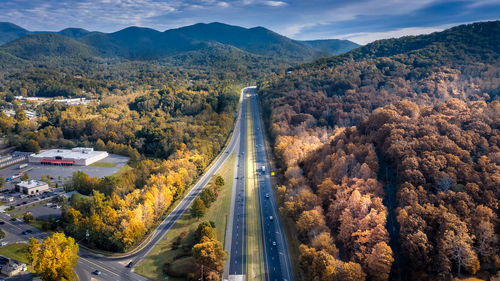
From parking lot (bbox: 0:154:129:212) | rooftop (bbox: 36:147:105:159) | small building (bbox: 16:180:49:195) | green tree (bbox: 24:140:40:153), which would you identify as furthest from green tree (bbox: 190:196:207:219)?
green tree (bbox: 24:140:40:153)

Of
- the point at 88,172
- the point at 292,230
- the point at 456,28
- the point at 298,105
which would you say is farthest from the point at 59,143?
the point at 456,28

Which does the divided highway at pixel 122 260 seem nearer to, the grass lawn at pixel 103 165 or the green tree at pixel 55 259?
the green tree at pixel 55 259

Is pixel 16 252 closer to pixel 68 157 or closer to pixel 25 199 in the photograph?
pixel 25 199

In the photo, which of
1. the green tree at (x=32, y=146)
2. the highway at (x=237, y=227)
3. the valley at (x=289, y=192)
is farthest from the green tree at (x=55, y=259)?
the green tree at (x=32, y=146)

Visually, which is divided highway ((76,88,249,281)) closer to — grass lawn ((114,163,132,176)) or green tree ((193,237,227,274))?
green tree ((193,237,227,274))

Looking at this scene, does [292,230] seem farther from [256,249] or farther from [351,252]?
[351,252]

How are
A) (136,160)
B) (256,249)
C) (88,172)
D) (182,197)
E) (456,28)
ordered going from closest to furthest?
(256,249)
(182,197)
(88,172)
(136,160)
(456,28)
